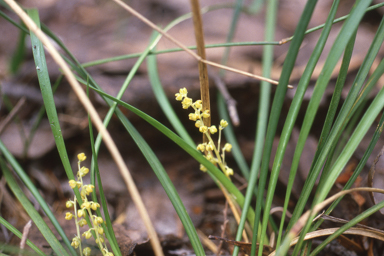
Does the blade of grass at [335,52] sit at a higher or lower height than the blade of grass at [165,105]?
higher

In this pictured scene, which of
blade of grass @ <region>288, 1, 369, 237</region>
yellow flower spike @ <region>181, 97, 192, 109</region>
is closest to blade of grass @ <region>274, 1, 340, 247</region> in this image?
blade of grass @ <region>288, 1, 369, 237</region>

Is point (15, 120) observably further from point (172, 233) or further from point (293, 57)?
point (293, 57)

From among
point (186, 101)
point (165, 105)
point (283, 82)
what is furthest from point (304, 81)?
point (165, 105)

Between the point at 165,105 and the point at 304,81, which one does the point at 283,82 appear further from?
the point at 165,105

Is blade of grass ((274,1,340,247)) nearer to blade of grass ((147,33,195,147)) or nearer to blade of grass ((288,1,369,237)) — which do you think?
blade of grass ((288,1,369,237))

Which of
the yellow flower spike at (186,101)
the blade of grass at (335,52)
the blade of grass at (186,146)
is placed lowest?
the blade of grass at (186,146)

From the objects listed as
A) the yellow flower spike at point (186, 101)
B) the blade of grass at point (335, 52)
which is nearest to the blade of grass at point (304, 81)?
the blade of grass at point (335, 52)

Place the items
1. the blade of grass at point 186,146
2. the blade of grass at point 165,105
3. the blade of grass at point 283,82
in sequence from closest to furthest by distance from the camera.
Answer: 1. the blade of grass at point 283,82
2. the blade of grass at point 186,146
3. the blade of grass at point 165,105

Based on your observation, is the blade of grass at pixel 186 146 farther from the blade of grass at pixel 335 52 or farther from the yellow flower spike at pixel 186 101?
the blade of grass at pixel 335 52

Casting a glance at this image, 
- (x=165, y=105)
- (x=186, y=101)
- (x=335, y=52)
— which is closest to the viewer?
(x=335, y=52)

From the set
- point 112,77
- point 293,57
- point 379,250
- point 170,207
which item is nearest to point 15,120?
point 112,77

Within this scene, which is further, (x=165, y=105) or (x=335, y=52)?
(x=165, y=105)
